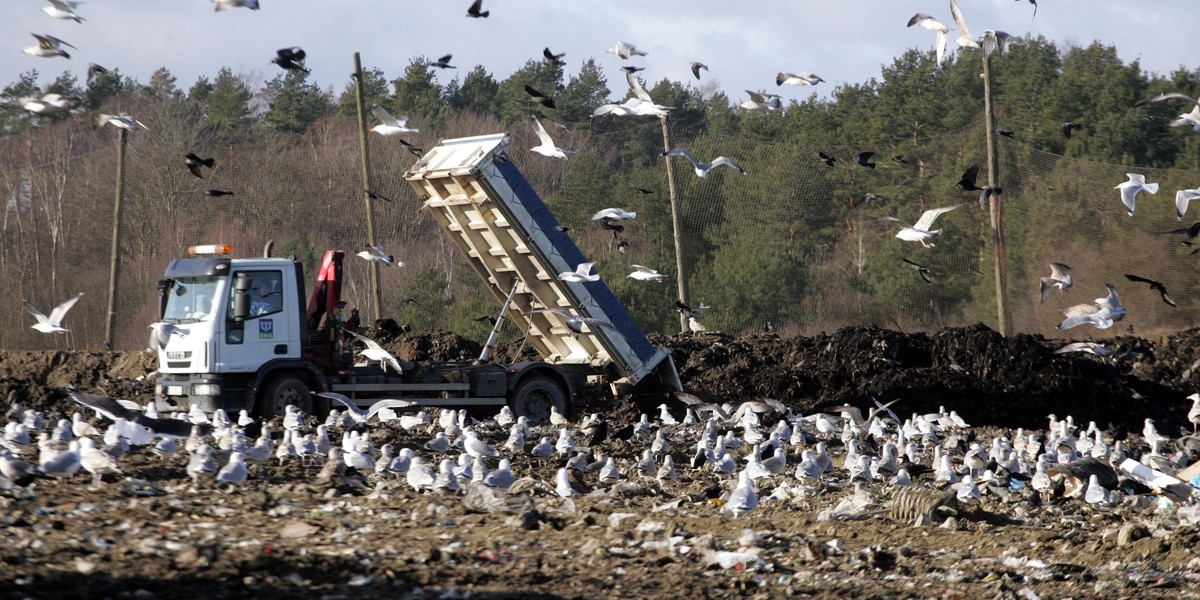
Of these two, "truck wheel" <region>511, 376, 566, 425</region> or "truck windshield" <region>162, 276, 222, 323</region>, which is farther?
"truck wheel" <region>511, 376, 566, 425</region>

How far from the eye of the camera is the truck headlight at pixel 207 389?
12203mm

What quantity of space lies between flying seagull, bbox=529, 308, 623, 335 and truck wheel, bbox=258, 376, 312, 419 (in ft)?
9.28

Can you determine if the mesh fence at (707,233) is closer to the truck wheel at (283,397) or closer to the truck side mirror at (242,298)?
the truck wheel at (283,397)

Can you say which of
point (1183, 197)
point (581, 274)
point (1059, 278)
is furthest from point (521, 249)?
point (1183, 197)

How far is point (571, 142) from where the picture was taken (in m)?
34.0

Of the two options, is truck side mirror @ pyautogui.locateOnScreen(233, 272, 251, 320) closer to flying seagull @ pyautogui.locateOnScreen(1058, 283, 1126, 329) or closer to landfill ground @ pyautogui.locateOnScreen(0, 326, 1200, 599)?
landfill ground @ pyautogui.locateOnScreen(0, 326, 1200, 599)

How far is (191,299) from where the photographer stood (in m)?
12.7

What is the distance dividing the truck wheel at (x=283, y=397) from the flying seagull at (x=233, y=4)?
3.72 m

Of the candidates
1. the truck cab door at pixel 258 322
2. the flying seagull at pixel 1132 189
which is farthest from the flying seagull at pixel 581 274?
the flying seagull at pixel 1132 189

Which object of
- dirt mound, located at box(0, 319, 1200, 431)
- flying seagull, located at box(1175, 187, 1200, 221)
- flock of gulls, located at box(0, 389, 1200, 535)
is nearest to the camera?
flock of gulls, located at box(0, 389, 1200, 535)

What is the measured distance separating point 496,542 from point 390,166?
24.6 meters

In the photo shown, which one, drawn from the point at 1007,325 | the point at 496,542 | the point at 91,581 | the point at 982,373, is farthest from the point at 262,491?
the point at 1007,325

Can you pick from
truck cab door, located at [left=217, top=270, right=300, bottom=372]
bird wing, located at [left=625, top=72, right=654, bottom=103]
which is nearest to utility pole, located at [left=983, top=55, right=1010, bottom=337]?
bird wing, located at [left=625, top=72, right=654, bottom=103]

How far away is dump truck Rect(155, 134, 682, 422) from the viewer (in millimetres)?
12445
